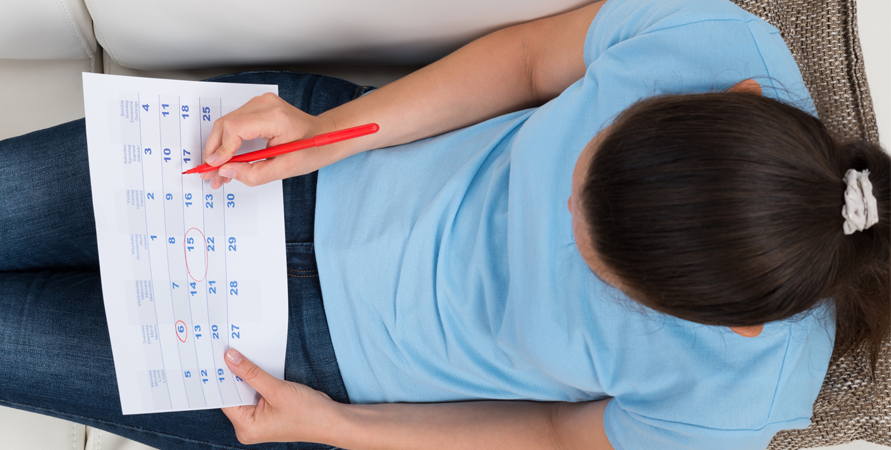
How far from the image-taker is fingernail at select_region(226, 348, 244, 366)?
0.72 metres

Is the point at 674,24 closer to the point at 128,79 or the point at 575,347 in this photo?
the point at 575,347

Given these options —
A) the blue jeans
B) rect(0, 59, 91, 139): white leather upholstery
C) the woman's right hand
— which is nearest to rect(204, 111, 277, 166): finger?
the woman's right hand

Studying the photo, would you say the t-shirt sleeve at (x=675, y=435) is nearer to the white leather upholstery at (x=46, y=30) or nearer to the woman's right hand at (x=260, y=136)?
the woman's right hand at (x=260, y=136)

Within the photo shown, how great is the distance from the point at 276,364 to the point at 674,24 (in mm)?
676

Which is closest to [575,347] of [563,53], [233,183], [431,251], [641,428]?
[641,428]

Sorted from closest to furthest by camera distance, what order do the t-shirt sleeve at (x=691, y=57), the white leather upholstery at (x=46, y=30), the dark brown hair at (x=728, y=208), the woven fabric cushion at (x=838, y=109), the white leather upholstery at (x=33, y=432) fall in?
the dark brown hair at (x=728, y=208)
the t-shirt sleeve at (x=691, y=57)
the woven fabric cushion at (x=838, y=109)
the white leather upholstery at (x=46, y=30)
the white leather upholstery at (x=33, y=432)

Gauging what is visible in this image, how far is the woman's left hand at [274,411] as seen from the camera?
72 cm

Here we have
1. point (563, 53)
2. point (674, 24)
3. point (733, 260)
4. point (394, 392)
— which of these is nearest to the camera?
point (733, 260)

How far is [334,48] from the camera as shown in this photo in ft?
2.86

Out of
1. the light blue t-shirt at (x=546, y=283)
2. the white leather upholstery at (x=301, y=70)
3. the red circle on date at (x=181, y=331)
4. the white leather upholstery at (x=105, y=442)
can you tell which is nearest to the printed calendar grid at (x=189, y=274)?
the red circle on date at (x=181, y=331)

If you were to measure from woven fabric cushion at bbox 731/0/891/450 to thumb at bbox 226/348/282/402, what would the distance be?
0.72m

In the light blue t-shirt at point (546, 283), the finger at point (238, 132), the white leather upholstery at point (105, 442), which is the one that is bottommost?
the white leather upholstery at point (105, 442)

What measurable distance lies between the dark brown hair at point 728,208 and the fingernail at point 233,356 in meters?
0.50

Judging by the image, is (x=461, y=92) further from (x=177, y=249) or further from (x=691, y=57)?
(x=177, y=249)
